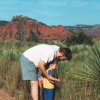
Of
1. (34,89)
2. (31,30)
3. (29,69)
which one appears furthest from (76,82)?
(31,30)

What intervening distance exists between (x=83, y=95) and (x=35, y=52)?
1210mm

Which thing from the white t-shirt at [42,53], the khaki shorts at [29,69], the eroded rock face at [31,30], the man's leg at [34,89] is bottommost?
the man's leg at [34,89]

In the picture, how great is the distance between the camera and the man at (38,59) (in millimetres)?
5930

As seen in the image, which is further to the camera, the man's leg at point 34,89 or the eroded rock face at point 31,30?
the eroded rock face at point 31,30

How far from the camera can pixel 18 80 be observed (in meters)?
9.28

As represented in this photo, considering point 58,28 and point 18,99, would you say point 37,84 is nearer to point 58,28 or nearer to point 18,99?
point 18,99

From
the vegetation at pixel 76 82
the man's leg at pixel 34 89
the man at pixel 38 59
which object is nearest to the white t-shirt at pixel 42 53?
the man at pixel 38 59

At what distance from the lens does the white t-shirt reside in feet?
19.5

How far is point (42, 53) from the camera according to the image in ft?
19.8

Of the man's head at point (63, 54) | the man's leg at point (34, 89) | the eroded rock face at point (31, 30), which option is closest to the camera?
the man's head at point (63, 54)

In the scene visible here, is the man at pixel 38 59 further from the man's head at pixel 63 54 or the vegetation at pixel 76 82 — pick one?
the vegetation at pixel 76 82

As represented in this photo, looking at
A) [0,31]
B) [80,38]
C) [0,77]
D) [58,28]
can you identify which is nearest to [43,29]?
[58,28]

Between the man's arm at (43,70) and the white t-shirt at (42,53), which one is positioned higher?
the white t-shirt at (42,53)

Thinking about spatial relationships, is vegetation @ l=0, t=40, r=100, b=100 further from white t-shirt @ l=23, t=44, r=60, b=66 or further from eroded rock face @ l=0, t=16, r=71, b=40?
eroded rock face @ l=0, t=16, r=71, b=40
